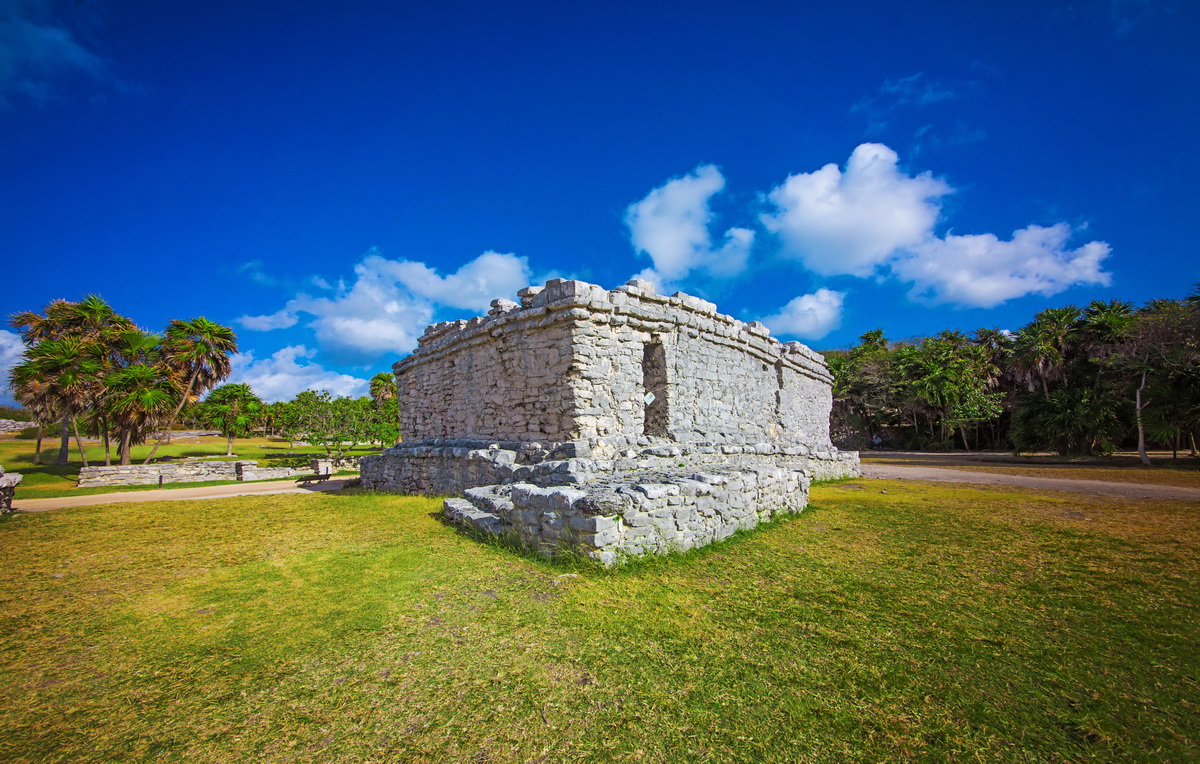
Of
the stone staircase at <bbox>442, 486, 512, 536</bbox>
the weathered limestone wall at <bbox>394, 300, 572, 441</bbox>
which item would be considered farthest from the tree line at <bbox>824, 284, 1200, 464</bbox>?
the stone staircase at <bbox>442, 486, 512, 536</bbox>


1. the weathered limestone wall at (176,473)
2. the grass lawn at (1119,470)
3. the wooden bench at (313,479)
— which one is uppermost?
the grass lawn at (1119,470)

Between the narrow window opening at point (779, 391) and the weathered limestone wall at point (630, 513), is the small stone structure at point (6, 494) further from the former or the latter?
the narrow window opening at point (779, 391)

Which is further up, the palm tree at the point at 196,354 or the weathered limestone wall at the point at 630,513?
the palm tree at the point at 196,354

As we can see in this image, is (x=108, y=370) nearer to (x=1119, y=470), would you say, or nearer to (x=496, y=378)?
(x=496, y=378)

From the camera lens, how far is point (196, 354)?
24.2m

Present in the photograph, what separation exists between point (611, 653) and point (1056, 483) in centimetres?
1657

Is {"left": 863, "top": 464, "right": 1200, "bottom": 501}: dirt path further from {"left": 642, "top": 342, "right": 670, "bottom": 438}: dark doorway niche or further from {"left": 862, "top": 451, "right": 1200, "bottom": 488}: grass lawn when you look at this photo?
{"left": 642, "top": 342, "right": 670, "bottom": 438}: dark doorway niche

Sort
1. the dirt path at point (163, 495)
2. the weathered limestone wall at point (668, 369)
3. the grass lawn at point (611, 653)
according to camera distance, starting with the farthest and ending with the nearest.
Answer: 1. the dirt path at point (163, 495)
2. the weathered limestone wall at point (668, 369)
3. the grass lawn at point (611, 653)

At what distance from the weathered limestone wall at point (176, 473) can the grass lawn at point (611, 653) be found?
1528cm

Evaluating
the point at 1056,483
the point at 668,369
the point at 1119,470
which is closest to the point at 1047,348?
the point at 1119,470

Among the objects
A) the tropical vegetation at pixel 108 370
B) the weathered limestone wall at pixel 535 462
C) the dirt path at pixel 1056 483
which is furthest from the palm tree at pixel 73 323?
the dirt path at pixel 1056 483

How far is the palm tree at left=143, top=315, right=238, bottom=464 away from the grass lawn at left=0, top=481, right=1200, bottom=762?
71.1 ft

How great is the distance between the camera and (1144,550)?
6.15 metres

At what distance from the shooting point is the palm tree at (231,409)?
34906mm
